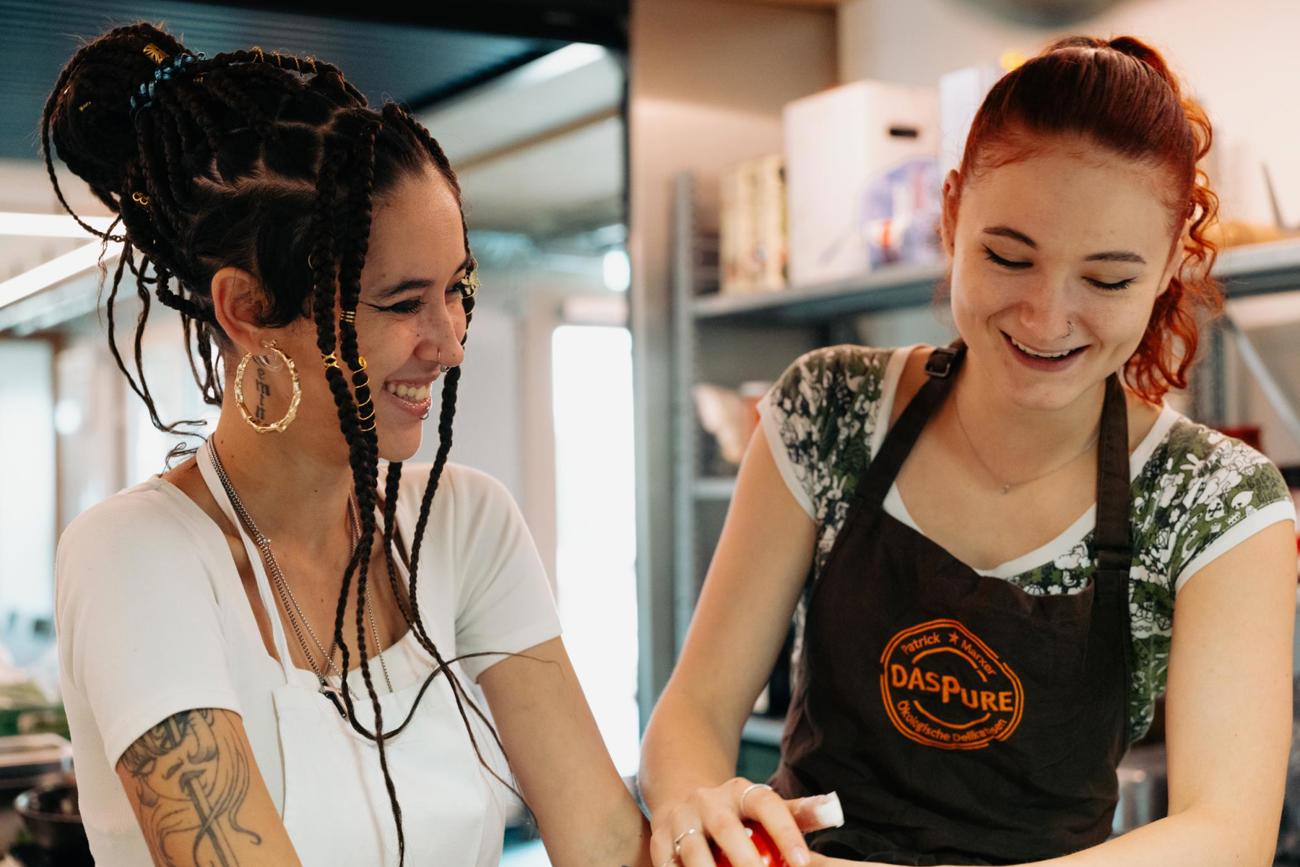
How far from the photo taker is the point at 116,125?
1.28 metres

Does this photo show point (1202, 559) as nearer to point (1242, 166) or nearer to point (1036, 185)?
point (1036, 185)

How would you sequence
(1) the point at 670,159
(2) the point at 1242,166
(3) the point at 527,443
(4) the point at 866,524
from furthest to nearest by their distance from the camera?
(3) the point at 527,443, (1) the point at 670,159, (2) the point at 1242,166, (4) the point at 866,524

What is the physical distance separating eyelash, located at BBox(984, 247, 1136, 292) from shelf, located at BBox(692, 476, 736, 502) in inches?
60.7

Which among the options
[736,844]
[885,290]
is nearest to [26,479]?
[885,290]

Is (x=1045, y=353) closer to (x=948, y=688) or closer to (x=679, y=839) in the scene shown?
(x=948, y=688)

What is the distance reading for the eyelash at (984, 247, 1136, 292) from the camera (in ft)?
4.22

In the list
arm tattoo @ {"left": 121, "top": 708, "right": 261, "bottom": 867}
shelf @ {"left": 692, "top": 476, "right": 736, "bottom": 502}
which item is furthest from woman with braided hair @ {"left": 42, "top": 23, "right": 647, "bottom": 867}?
shelf @ {"left": 692, "top": 476, "right": 736, "bottom": 502}

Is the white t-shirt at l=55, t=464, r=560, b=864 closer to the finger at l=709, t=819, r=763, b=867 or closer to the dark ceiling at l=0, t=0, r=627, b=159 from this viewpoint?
the finger at l=709, t=819, r=763, b=867

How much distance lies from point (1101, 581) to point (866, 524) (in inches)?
9.8

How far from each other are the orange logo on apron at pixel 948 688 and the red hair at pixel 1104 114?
45 cm

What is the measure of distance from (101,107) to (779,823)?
888mm

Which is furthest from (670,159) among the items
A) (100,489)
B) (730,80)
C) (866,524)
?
(866,524)

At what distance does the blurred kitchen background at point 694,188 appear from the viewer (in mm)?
2418

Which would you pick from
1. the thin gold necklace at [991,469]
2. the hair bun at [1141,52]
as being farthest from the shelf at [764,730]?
the hair bun at [1141,52]
